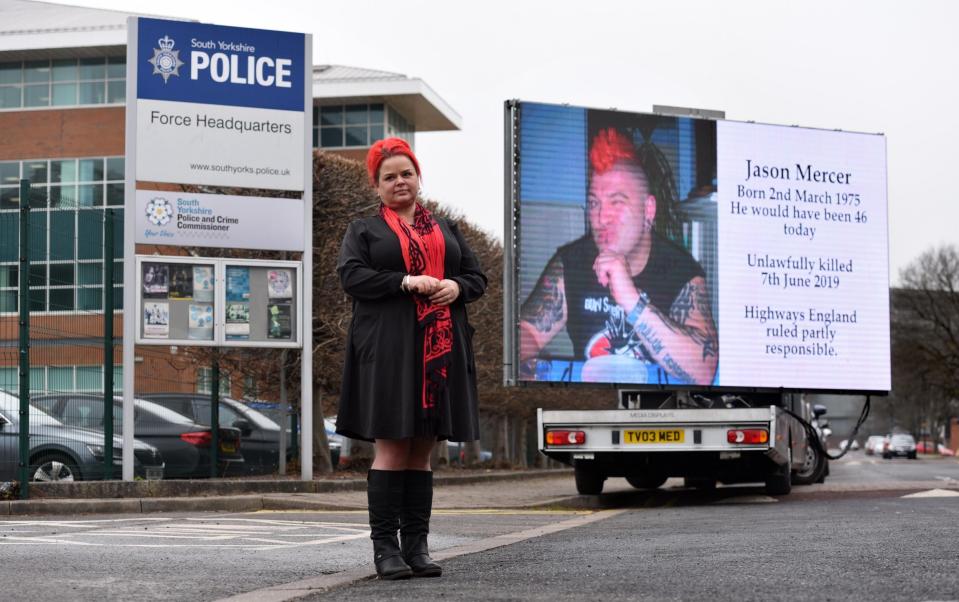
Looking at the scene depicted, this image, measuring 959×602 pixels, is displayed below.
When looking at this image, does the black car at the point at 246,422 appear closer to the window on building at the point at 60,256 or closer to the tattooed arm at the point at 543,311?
the window on building at the point at 60,256

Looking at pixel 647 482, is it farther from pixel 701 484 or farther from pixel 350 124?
pixel 350 124

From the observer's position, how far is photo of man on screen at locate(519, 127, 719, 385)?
1370 centimetres

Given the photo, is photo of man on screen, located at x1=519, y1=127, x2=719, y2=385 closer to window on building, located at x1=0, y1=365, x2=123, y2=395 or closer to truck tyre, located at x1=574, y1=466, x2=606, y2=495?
truck tyre, located at x1=574, y1=466, x2=606, y2=495

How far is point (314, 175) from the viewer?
18875mm

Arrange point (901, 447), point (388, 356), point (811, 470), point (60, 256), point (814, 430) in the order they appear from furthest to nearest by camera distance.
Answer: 1. point (901, 447)
2. point (811, 470)
3. point (814, 430)
4. point (60, 256)
5. point (388, 356)

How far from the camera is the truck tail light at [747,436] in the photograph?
41.9ft

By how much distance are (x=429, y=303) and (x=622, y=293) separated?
8405 millimetres

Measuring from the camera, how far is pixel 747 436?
12.8 m

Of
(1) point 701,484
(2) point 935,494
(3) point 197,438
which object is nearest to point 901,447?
(1) point 701,484

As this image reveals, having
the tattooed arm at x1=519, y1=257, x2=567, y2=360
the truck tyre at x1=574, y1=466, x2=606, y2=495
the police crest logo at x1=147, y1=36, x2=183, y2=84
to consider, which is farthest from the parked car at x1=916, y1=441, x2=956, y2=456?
the police crest logo at x1=147, y1=36, x2=183, y2=84

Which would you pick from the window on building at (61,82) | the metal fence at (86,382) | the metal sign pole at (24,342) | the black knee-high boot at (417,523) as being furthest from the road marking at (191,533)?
the window on building at (61,82)

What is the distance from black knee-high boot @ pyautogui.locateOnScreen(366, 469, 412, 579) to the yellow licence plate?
7.55m

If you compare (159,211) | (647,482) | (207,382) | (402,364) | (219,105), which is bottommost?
(647,482)

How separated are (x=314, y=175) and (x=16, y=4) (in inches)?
1764
